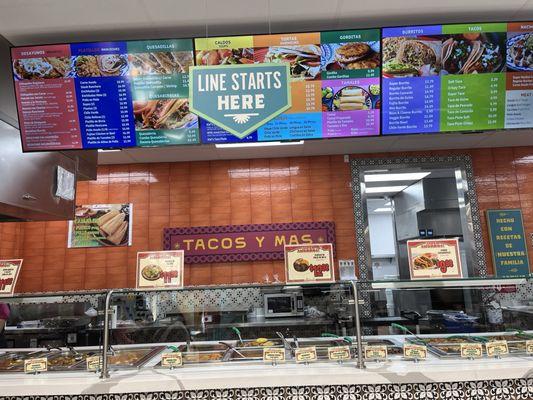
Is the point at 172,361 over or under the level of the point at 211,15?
under

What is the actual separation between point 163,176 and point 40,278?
2.45m

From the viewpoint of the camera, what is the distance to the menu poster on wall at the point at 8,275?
237 centimetres

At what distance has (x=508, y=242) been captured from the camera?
5.91 metres

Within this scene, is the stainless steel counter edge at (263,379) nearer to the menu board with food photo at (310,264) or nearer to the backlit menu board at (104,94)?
the menu board with food photo at (310,264)

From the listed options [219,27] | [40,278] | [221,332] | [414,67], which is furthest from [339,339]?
[40,278]

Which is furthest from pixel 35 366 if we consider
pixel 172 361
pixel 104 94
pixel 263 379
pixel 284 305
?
pixel 284 305

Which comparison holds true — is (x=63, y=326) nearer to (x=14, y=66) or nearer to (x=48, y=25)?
(x=14, y=66)

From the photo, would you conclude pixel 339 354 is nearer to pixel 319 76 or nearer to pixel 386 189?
pixel 319 76

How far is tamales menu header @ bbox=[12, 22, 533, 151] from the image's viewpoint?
3035mm

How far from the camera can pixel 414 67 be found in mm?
3068

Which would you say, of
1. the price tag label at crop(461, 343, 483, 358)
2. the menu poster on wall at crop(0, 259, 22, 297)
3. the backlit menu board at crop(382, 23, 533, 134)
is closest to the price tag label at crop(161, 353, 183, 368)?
the menu poster on wall at crop(0, 259, 22, 297)

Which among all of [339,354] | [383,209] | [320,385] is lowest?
[320,385]

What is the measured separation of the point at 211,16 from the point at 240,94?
96 cm

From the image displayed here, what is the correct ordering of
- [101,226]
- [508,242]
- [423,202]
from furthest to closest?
[423,202] → [101,226] → [508,242]
